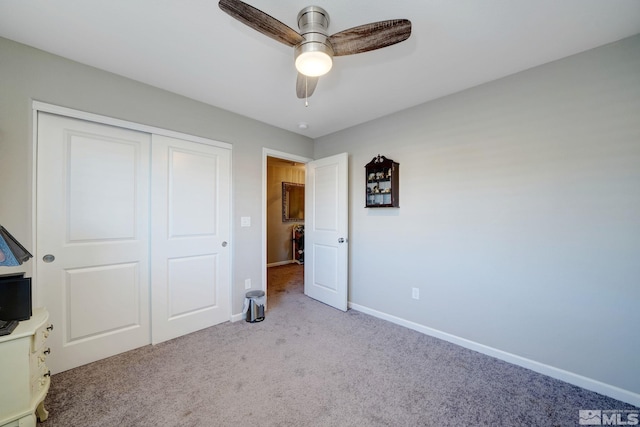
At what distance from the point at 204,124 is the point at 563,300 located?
360 cm

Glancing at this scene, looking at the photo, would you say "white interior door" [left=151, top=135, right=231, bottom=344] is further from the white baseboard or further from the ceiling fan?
the white baseboard

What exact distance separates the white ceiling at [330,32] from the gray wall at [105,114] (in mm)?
120

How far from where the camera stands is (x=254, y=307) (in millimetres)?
2852

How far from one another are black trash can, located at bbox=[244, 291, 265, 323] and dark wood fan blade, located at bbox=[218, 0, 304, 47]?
252 centimetres

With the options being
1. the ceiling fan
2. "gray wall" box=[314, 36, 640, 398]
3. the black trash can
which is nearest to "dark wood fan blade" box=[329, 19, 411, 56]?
the ceiling fan

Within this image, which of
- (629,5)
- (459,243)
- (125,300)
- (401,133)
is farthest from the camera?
(401,133)

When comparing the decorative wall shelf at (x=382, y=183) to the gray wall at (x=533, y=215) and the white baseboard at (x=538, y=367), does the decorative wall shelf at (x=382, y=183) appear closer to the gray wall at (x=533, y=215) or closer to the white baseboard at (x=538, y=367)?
the gray wall at (x=533, y=215)

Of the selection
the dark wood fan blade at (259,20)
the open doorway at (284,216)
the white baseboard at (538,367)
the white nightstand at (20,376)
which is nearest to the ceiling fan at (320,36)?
the dark wood fan blade at (259,20)

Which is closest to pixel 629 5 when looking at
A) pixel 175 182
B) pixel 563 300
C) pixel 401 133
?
pixel 401 133

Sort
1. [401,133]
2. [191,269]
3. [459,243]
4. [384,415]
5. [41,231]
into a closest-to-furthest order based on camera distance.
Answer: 1. [384,415]
2. [41,231]
3. [459,243]
4. [191,269]
5. [401,133]

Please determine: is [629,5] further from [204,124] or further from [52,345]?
[52,345]

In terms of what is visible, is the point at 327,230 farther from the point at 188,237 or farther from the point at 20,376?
the point at 20,376

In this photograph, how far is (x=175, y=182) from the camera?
250 cm

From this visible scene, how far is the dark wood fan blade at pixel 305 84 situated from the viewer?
1.76 meters
